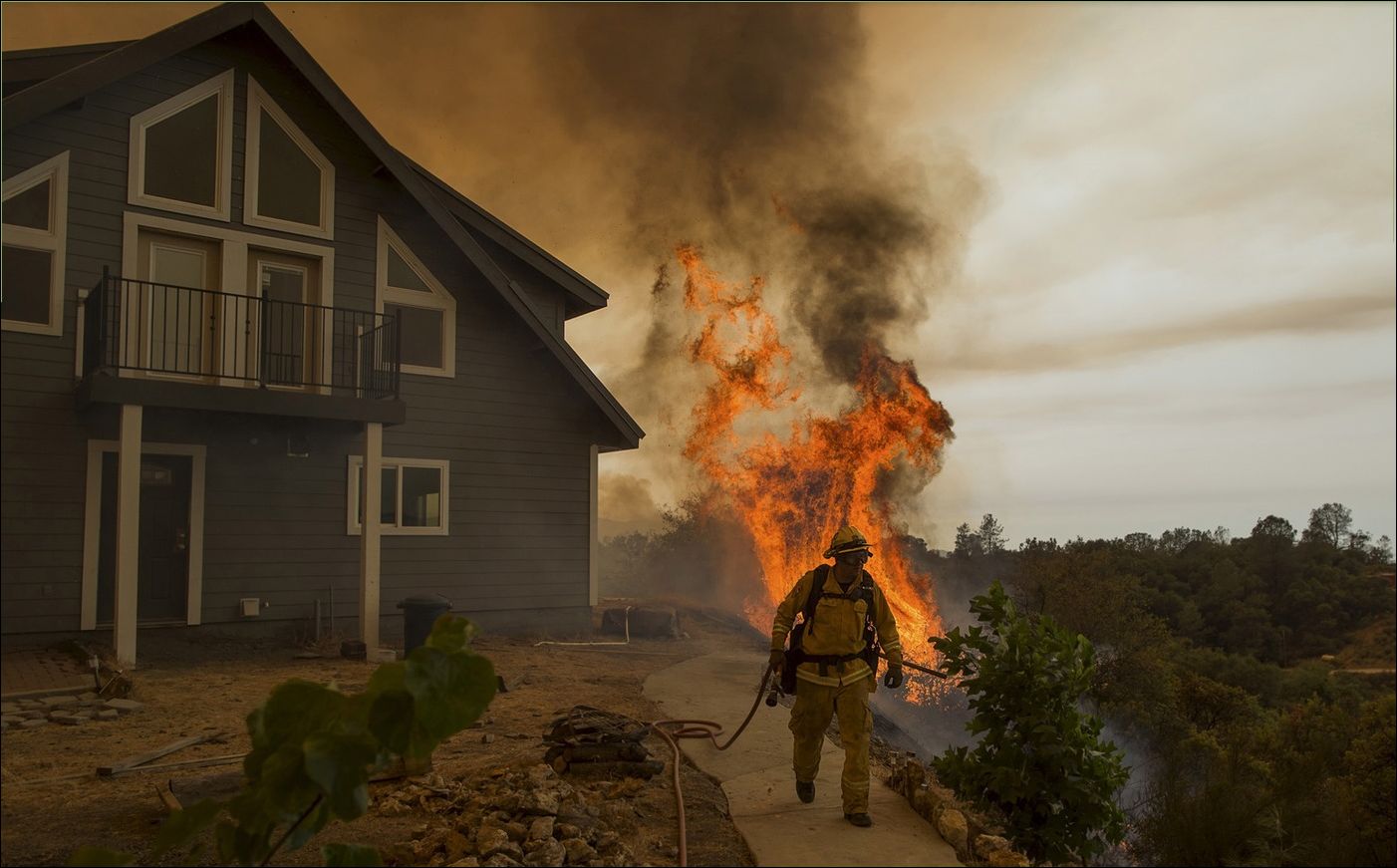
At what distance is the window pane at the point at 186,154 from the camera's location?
10664 mm

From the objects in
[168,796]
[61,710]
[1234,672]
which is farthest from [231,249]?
[1234,672]

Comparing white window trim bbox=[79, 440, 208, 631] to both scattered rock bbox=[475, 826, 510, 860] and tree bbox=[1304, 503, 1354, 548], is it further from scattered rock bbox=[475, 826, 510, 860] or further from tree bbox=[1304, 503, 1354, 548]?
tree bbox=[1304, 503, 1354, 548]

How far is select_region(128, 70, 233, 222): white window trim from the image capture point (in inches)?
411

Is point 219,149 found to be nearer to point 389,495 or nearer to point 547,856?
point 389,495

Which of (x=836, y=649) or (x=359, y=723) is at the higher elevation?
(x=359, y=723)

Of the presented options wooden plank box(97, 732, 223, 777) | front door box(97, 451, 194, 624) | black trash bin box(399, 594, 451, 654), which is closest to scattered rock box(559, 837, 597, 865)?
wooden plank box(97, 732, 223, 777)

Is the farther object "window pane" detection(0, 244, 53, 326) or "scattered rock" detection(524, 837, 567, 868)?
"window pane" detection(0, 244, 53, 326)

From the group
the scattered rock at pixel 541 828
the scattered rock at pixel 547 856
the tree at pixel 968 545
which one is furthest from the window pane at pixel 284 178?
the tree at pixel 968 545

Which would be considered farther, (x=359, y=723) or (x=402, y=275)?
(x=402, y=275)

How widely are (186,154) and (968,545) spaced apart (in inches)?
1202

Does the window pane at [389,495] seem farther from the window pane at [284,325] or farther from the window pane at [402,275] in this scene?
the window pane at [402,275]

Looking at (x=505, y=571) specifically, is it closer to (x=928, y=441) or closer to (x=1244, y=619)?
(x=928, y=441)

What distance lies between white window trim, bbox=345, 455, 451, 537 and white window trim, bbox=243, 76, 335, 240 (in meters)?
3.28

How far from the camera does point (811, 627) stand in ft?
21.6
